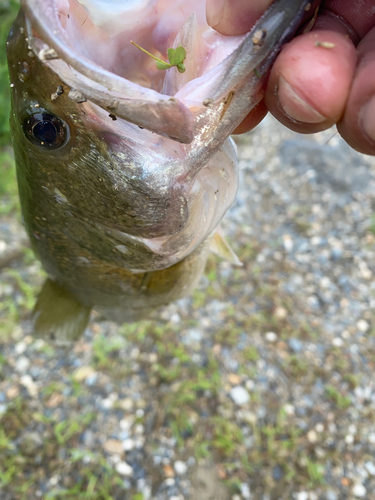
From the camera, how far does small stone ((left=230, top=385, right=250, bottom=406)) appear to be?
266 centimetres

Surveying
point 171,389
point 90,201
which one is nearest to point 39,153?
point 90,201

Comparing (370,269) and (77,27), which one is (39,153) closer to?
(77,27)

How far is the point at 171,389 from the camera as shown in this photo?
269cm

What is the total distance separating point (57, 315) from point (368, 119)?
1480 mm

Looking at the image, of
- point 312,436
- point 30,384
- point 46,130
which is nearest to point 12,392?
point 30,384

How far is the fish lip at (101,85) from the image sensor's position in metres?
0.62

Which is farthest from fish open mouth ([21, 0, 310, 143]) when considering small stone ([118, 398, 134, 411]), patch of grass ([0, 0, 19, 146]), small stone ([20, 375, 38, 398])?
patch of grass ([0, 0, 19, 146])

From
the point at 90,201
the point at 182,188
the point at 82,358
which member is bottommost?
the point at 82,358

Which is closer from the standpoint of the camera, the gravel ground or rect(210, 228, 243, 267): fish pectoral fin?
rect(210, 228, 243, 267): fish pectoral fin

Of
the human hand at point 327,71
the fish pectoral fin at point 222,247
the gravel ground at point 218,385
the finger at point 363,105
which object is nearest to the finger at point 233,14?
the human hand at point 327,71

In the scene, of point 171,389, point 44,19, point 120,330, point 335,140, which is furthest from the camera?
point 335,140

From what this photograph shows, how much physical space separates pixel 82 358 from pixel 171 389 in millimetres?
721

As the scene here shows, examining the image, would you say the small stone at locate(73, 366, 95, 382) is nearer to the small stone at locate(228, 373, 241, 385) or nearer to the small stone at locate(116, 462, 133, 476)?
the small stone at locate(116, 462, 133, 476)

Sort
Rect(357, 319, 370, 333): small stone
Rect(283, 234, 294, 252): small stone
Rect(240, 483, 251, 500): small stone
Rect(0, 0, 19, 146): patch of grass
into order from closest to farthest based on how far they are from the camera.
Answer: Rect(240, 483, 251, 500): small stone, Rect(357, 319, 370, 333): small stone, Rect(283, 234, 294, 252): small stone, Rect(0, 0, 19, 146): patch of grass
